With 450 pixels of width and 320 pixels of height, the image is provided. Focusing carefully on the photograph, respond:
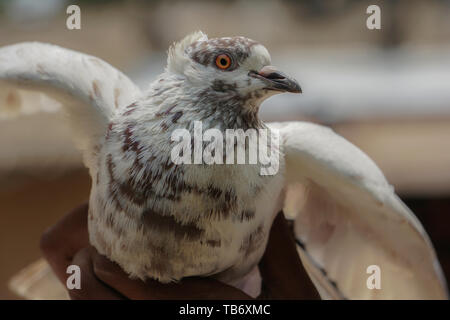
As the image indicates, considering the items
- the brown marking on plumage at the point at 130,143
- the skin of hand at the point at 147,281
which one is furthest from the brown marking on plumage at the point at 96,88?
Result: the skin of hand at the point at 147,281

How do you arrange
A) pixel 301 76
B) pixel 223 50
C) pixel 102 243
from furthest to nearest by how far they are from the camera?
pixel 301 76 → pixel 102 243 → pixel 223 50

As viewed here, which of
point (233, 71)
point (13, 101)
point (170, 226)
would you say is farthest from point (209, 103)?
Result: point (13, 101)

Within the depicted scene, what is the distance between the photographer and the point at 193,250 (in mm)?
729

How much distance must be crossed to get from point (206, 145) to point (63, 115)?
29 centimetres

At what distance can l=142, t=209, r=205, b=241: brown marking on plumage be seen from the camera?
2.33 ft

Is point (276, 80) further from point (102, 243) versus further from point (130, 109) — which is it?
point (102, 243)

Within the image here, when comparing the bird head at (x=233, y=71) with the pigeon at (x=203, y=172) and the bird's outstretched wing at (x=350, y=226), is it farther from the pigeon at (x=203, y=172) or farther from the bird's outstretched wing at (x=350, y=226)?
the bird's outstretched wing at (x=350, y=226)

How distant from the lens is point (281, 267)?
0.92m

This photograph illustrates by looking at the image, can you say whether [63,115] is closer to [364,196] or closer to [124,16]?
[364,196]

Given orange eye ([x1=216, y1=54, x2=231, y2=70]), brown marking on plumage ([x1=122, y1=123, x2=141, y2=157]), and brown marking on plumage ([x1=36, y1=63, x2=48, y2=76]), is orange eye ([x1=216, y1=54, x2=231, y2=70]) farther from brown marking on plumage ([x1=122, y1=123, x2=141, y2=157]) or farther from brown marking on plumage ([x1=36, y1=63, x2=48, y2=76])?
brown marking on plumage ([x1=36, y1=63, x2=48, y2=76])

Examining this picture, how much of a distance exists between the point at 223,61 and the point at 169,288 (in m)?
0.31

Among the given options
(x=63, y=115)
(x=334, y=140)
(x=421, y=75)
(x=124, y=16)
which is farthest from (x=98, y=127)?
(x=124, y=16)

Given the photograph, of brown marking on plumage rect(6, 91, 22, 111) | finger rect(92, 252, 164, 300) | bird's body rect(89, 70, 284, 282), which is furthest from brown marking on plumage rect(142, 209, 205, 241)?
brown marking on plumage rect(6, 91, 22, 111)

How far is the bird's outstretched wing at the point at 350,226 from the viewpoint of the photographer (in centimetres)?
81
